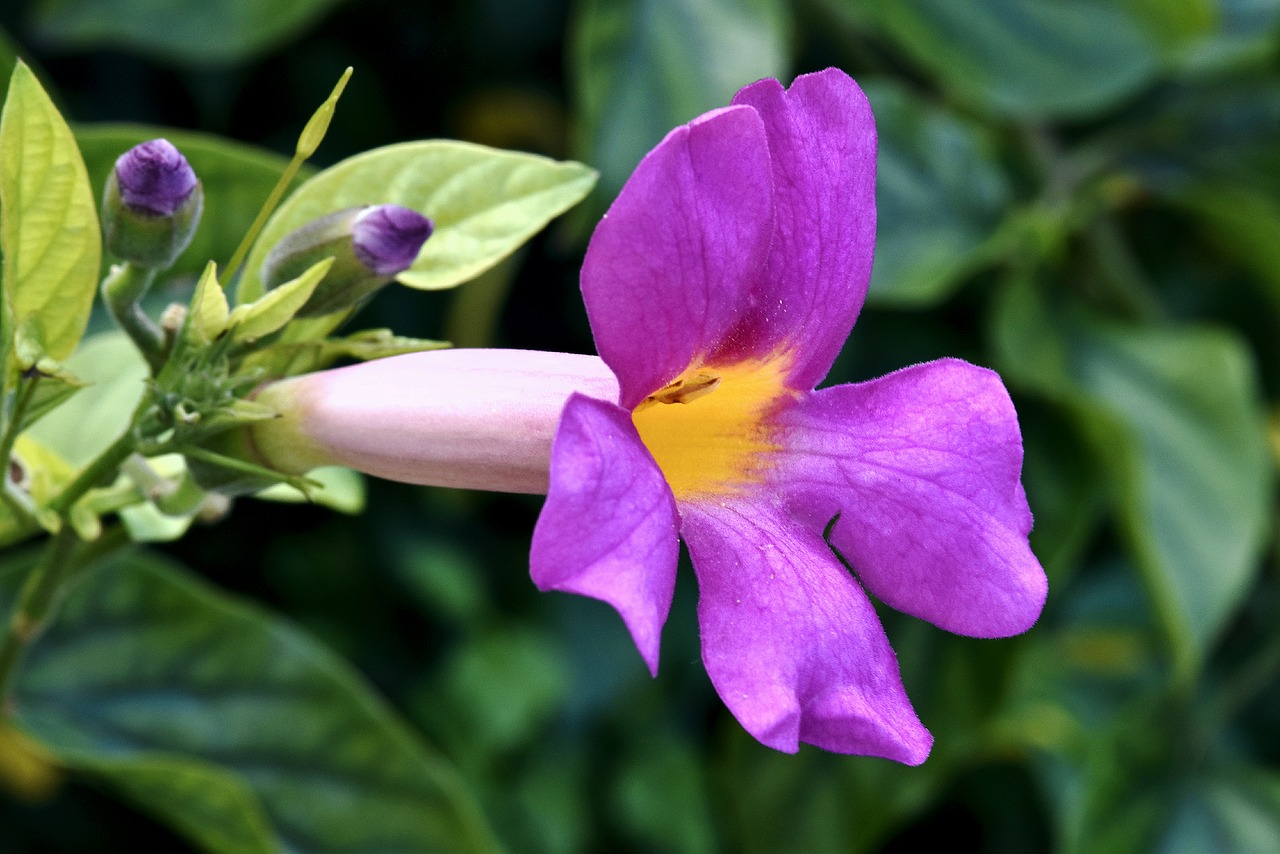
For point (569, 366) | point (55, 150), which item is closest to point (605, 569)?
point (569, 366)

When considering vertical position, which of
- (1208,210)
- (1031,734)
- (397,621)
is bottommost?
(1031,734)

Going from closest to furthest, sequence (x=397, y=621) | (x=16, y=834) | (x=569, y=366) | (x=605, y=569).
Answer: (x=605, y=569), (x=569, y=366), (x=16, y=834), (x=397, y=621)

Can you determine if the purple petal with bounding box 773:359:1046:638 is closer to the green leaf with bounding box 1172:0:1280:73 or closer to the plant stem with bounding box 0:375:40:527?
the plant stem with bounding box 0:375:40:527

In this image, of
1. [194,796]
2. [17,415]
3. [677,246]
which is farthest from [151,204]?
[194,796]

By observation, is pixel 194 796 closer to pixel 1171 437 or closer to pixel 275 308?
pixel 275 308

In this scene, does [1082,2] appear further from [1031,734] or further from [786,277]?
[786,277]

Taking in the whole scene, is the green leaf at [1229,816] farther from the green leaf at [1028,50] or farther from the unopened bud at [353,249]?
the unopened bud at [353,249]

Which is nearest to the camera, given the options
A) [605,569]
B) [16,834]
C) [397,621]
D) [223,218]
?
[605,569]
